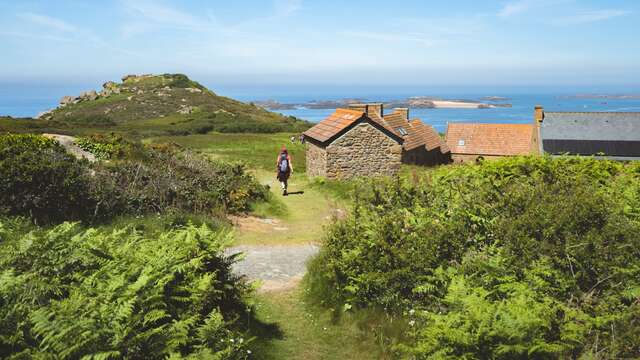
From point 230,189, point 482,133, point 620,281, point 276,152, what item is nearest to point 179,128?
point 276,152

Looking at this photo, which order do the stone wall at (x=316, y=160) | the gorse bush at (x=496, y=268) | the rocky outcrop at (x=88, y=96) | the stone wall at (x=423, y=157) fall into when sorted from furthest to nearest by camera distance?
the rocky outcrop at (x=88, y=96)
the stone wall at (x=423, y=157)
the stone wall at (x=316, y=160)
the gorse bush at (x=496, y=268)

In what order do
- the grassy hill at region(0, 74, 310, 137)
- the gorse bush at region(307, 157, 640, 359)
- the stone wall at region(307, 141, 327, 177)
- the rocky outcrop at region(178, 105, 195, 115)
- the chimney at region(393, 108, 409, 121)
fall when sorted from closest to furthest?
the gorse bush at region(307, 157, 640, 359), the stone wall at region(307, 141, 327, 177), the chimney at region(393, 108, 409, 121), the grassy hill at region(0, 74, 310, 137), the rocky outcrop at region(178, 105, 195, 115)

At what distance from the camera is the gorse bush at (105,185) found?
10922 millimetres

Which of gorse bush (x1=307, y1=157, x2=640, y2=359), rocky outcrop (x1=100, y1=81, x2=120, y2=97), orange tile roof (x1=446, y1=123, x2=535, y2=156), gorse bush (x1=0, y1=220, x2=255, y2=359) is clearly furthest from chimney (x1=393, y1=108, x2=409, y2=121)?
rocky outcrop (x1=100, y1=81, x2=120, y2=97)

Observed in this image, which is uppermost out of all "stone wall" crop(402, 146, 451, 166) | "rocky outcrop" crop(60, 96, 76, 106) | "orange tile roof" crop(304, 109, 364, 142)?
"rocky outcrop" crop(60, 96, 76, 106)

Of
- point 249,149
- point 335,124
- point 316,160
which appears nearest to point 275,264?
point 316,160

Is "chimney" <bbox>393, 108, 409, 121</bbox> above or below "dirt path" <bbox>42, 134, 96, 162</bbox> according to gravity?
above

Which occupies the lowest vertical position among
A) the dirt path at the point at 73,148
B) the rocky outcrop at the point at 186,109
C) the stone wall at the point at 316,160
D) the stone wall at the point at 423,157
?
the stone wall at the point at 423,157

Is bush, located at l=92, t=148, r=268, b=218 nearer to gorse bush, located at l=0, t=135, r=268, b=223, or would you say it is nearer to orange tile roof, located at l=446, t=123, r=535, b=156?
gorse bush, located at l=0, t=135, r=268, b=223

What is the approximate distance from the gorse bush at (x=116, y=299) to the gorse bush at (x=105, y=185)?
410 centimetres

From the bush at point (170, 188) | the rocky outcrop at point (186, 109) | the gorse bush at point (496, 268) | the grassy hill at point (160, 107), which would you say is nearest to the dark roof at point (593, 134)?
the grassy hill at point (160, 107)

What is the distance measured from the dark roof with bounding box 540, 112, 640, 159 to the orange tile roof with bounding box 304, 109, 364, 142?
29.2 meters

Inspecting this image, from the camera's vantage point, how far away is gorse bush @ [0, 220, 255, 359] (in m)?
4.32

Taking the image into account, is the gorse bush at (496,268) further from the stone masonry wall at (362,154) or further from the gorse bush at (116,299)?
the stone masonry wall at (362,154)
